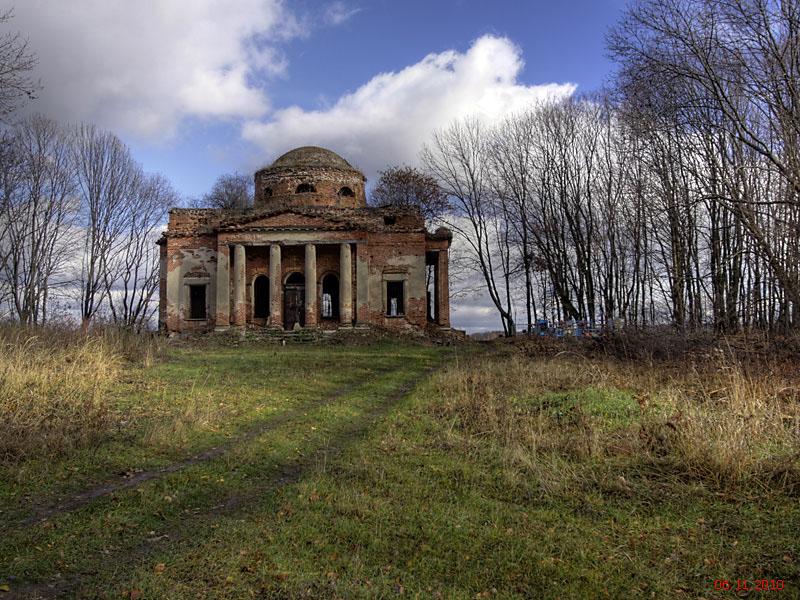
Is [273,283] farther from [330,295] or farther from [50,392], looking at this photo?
[50,392]

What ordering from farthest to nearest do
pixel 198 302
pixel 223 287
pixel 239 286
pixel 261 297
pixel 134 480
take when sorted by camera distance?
pixel 261 297 < pixel 198 302 < pixel 223 287 < pixel 239 286 < pixel 134 480

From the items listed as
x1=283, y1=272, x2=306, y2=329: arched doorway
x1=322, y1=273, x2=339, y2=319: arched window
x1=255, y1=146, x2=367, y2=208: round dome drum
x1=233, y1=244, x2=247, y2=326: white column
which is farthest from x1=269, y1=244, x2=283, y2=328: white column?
x1=255, y1=146, x2=367, y2=208: round dome drum

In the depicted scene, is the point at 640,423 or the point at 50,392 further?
the point at 50,392

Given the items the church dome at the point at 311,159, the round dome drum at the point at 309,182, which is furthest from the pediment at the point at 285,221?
the church dome at the point at 311,159

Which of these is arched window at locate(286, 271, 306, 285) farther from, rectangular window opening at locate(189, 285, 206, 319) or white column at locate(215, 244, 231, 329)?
rectangular window opening at locate(189, 285, 206, 319)

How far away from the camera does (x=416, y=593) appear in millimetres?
3215

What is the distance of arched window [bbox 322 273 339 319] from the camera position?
28.0 metres

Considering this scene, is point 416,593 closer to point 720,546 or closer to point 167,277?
point 720,546

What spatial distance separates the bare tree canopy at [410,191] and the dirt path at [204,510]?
2964cm

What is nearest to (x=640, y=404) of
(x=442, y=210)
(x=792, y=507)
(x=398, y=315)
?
(x=792, y=507)

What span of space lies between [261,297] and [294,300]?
177cm

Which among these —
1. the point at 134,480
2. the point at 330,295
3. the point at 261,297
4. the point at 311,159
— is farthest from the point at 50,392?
the point at 311,159

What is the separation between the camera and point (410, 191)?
37.8m

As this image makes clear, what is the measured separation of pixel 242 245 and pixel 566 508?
74.3 feet
